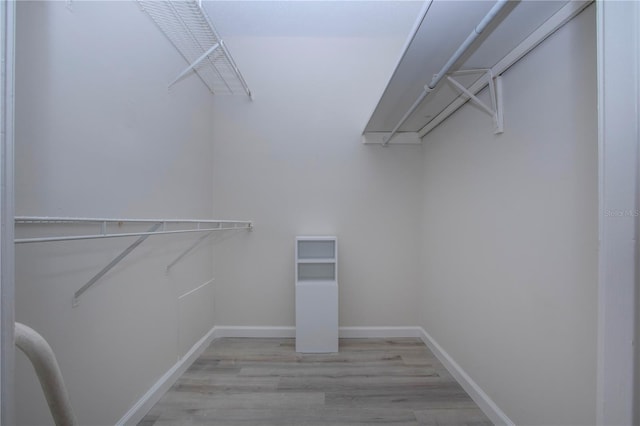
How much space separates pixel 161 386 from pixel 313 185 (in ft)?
6.12

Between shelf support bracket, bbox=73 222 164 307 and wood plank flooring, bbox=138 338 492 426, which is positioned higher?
shelf support bracket, bbox=73 222 164 307

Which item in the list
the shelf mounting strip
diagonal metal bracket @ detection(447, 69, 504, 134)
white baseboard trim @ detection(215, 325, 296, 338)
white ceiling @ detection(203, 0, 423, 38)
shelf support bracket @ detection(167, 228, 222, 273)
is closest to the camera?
the shelf mounting strip

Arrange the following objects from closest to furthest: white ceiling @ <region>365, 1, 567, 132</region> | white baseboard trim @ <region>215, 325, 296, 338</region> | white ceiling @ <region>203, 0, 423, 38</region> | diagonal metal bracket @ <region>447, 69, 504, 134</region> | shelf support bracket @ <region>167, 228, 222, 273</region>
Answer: white ceiling @ <region>365, 1, 567, 132</region>
diagonal metal bracket @ <region>447, 69, 504, 134</region>
shelf support bracket @ <region>167, 228, 222, 273</region>
white ceiling @ <region>203, 0, 423, 38</region>
white baseboard trim @ <region>215, 325, 296, 338</region>

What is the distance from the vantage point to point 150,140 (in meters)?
1.45

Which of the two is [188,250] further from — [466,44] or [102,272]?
[466,44]

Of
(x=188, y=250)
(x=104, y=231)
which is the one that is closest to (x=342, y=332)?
(x=188, y=250)

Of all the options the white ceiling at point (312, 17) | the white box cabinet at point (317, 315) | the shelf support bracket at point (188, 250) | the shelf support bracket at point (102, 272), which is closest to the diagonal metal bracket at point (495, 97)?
the white ceiling at point (312, 17)

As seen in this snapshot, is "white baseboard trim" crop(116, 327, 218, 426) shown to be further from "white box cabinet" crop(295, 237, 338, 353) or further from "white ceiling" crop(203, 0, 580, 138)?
"white ceiling" crop(203, 0, 580, 138)

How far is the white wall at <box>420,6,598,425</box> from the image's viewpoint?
A: 2.94ft

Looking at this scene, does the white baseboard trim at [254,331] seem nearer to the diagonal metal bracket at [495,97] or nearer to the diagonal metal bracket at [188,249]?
the diagonal metal bracket at [188,249]

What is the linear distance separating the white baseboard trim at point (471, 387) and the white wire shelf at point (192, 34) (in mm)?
2669

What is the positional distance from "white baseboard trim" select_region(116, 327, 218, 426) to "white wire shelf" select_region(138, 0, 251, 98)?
1.96 m

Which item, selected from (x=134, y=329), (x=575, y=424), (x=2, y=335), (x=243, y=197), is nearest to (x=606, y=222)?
(x=575, y=424)

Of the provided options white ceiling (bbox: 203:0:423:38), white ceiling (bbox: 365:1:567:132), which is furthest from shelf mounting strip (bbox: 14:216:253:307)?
white ceiling (bbox: 203:0:423:38)
